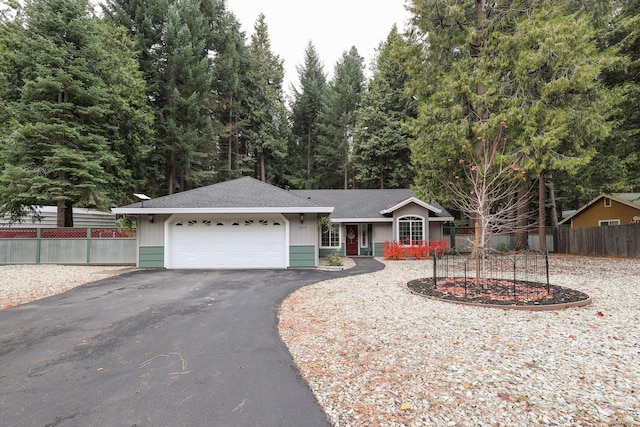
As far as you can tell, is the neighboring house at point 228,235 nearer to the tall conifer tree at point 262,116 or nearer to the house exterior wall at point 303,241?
the house exterior wall at point 303,241

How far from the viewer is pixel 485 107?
1035cm

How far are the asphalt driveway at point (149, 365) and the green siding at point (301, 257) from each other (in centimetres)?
460

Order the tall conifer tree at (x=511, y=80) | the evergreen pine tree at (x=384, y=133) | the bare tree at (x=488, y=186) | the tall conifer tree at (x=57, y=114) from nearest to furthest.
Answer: the bare tree at (x=488, y=186), the tall conifer tree at (x=511, y=80), the tall conifer tree at (x=57, y=114), the evergreen pine tree at (x=384, y=133)

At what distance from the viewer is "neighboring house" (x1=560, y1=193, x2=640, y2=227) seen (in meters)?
16.3

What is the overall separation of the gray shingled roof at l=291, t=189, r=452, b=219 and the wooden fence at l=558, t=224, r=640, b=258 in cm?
663

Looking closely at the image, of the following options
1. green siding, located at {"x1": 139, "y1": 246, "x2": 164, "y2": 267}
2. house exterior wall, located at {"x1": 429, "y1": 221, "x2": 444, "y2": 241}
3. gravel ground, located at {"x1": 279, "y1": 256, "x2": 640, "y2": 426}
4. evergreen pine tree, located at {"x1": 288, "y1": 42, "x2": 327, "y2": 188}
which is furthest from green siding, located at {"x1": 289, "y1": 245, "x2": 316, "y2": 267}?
evergreen pine tree, located at {"x1": 288, "y1": 42, "x2": 327, "y2": 188}

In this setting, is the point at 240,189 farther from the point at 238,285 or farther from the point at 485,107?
the point at 485,107

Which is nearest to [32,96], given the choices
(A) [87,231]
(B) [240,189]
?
(A) [87,231]

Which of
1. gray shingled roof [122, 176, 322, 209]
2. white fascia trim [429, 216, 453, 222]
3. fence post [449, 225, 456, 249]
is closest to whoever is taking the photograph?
gray shingled roof [122, 176, 322, 209]

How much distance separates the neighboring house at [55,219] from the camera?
574 inches

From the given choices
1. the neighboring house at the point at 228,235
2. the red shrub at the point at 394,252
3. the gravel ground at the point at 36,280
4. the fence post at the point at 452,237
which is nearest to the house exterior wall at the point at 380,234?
the red shrub at the point at 394,252

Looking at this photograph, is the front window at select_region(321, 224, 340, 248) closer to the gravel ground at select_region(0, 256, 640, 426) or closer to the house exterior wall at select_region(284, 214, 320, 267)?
the house exterior wall at select_region(284, 214, 320, 267)

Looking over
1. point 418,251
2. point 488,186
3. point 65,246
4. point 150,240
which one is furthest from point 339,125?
point 488,186

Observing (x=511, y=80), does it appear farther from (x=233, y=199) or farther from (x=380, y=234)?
(x=233, y=199)
